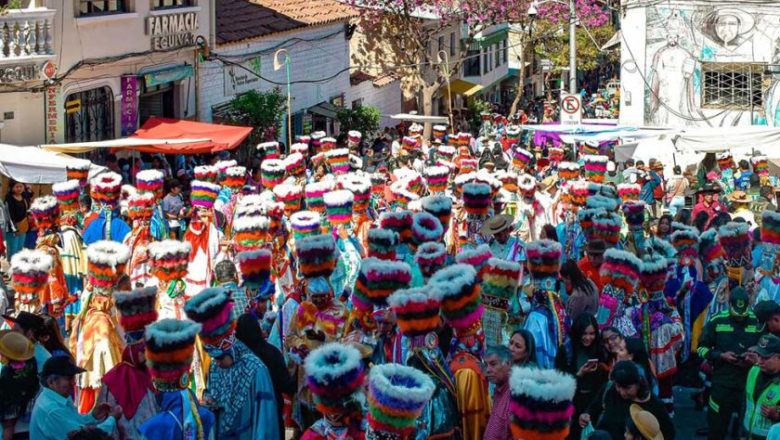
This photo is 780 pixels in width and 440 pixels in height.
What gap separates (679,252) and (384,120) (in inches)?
1091

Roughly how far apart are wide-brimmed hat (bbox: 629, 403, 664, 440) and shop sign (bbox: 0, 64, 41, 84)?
45.9ft

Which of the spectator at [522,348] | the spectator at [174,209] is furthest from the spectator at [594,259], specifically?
the spectator at [174,209]

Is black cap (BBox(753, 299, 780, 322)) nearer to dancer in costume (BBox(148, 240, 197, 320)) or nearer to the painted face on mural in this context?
dancer in costume (BBox(148, 240, 197, 320))

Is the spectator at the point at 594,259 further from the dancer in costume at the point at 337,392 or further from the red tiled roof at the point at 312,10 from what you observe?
the red tiled roof at the point at 312,10

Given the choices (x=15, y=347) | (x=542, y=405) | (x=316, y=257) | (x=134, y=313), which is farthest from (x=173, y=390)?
(x=316, y=257)

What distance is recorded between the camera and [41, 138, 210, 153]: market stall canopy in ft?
62.2

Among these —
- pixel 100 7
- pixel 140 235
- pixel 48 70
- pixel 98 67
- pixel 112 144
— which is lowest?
pixel 140 235

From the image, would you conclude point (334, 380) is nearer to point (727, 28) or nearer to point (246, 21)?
point (246, 21)

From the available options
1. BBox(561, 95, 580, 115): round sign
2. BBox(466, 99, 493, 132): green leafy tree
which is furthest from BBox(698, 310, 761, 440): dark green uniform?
BBox(466, 99, 493, 132): green leafy tree

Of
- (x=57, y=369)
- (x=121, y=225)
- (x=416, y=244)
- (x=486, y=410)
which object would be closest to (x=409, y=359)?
(x=486, y=410)

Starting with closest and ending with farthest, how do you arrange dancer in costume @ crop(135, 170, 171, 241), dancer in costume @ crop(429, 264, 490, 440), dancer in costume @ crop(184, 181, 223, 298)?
dancer in costume @ crop(429, 264, 490, 440)
dancer in costume @ crop(184, 181, 223, 298)
dancer in costume @ crop(135, 170, 171, 241)

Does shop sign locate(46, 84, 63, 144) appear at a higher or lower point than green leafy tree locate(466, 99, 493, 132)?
lower

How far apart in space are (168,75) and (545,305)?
52.3 feet

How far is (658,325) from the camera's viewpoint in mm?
10906
